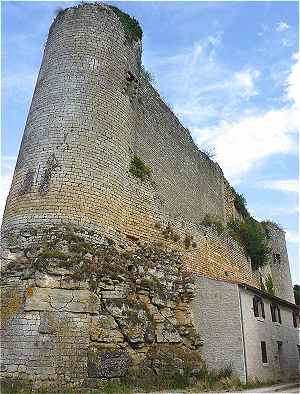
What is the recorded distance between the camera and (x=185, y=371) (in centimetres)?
1329

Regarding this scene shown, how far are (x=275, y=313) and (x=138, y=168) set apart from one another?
31.1 ft

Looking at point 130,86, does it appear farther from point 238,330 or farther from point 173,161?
point 238,330

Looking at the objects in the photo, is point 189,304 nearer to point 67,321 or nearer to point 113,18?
point 67,321

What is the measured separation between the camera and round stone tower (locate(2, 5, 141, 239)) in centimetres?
1287

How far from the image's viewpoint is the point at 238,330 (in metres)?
14.5

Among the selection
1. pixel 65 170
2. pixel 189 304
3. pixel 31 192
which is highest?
pixel 65 170

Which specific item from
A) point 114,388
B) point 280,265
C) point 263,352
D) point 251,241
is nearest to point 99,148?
point 114,388

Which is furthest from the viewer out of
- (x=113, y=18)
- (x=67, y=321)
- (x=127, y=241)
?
(x=113, y=18)

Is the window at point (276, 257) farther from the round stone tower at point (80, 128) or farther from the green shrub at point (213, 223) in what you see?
the round stone tower at point (80, 128)

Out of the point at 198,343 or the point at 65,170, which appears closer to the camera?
the point at 65,170

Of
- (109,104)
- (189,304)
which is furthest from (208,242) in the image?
(109,104)

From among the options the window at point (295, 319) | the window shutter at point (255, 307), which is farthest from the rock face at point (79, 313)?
the window at point (295, 319)

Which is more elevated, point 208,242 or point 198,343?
point 208,242

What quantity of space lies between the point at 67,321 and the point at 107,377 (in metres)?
1.86
